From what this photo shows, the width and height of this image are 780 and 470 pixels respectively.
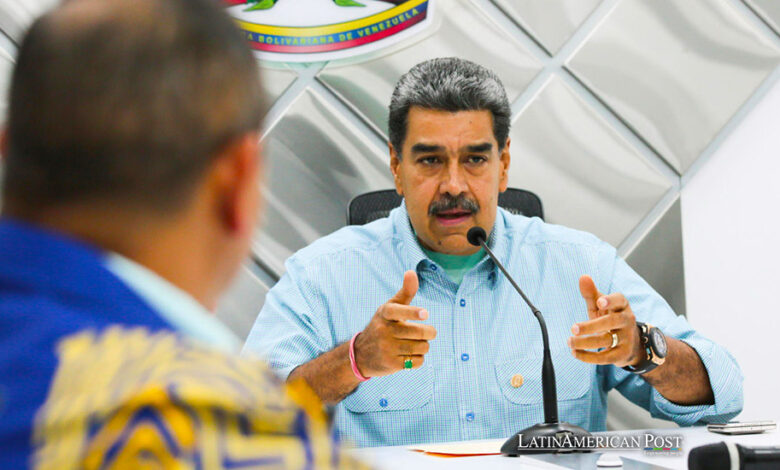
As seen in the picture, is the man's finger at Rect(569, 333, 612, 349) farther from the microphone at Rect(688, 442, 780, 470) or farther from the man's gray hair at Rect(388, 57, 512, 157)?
the man's gray hair at Rect(388, 57, 512, 157)

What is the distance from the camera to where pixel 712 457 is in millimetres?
789

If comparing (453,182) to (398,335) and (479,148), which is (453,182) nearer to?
(479,148)

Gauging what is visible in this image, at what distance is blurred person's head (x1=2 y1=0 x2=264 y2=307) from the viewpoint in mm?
381

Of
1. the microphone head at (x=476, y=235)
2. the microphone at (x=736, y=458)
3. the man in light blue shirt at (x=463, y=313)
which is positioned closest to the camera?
the microphone at (x=736, y=458)

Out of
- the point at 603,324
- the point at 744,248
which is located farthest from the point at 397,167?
the point at 744,248

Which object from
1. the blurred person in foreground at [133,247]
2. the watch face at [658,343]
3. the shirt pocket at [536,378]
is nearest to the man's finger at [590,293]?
the watch face at [658,343]

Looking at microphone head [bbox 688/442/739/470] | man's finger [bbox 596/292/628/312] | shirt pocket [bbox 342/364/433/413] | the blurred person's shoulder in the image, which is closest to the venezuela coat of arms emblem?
shirt pocket [bbox 342/364/433/413]

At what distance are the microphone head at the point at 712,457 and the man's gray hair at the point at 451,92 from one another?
0.96m

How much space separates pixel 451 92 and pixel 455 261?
34 cm

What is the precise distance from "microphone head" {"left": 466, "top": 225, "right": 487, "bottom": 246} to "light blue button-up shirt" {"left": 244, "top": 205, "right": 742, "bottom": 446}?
4.4 inches

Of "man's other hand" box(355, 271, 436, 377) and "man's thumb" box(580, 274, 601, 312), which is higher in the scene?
"man's thumb" box(580, 274, 601, 312)

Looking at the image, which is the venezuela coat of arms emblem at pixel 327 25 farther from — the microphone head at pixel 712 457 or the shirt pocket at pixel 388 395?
the microphone head at pixel 712 457

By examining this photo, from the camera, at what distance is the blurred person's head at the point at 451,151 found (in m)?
1.62

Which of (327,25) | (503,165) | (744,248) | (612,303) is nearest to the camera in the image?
(612,303)
